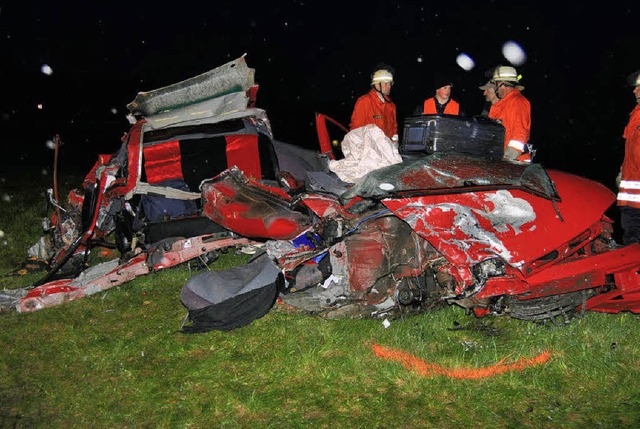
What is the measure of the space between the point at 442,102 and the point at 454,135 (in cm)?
214

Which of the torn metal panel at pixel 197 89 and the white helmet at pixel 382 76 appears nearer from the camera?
the torn metal panel at pixel 197 89

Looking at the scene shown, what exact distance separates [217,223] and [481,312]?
2.34m

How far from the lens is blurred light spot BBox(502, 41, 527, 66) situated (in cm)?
2375

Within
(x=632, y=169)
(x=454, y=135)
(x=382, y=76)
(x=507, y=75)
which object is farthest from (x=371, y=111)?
(x=632, y=169)

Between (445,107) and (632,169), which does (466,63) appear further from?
(632,169)

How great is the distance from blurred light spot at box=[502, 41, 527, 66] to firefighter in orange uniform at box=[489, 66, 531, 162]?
2099 centimetres

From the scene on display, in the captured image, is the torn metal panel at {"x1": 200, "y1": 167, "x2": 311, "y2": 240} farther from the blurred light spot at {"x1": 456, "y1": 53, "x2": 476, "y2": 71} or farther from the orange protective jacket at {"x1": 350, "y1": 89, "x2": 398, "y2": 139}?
the blurred light spot at {"x1": 456, "y1": 53, "x2": 476, "y2": 71}

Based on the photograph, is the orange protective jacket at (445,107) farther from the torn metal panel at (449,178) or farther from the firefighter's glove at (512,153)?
the torn metal panel at (449,178)

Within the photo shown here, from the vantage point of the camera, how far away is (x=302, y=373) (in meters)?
3.21

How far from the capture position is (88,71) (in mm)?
32125

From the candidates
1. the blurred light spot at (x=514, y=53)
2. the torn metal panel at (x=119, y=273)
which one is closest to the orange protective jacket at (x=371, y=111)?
the torn metal panel at (x=119, y=273)

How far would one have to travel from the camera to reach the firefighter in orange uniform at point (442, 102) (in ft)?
18.5

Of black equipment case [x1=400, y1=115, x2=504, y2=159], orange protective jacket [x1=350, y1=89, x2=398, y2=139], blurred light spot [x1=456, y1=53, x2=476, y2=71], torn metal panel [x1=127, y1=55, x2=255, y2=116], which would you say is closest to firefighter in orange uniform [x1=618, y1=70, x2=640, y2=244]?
black equipment case [x1=400, y1=115, x2=504, y2=159]

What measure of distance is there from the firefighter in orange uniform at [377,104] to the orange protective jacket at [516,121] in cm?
139
